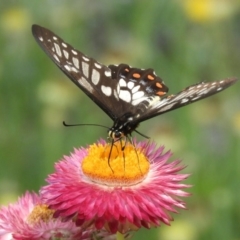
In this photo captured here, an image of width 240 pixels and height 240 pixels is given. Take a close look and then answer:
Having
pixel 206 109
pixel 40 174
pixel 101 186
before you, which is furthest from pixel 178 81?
pixel 101 186

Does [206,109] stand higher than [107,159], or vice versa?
[206,109]

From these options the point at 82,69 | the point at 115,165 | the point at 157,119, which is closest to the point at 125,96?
the point at 82,69

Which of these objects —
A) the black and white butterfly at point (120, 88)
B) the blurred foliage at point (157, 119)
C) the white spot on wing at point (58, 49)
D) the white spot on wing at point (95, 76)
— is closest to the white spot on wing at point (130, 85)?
the black and white butterfly at point (120, 88)

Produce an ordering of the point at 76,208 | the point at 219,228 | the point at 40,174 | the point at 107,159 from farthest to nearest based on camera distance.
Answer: the point at 40,174
the point at 219,228
the point at 107,159
the point at 76,208

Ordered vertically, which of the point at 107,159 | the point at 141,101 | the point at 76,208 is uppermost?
the point at 141,101

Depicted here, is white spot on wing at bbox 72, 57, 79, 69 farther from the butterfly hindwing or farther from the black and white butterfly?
the butterfly hindwing

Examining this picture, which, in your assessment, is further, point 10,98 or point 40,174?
point 10,98

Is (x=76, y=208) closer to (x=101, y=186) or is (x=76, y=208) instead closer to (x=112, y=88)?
(x=101, y=186)

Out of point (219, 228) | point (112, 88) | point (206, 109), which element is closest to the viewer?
point (112, 88)
